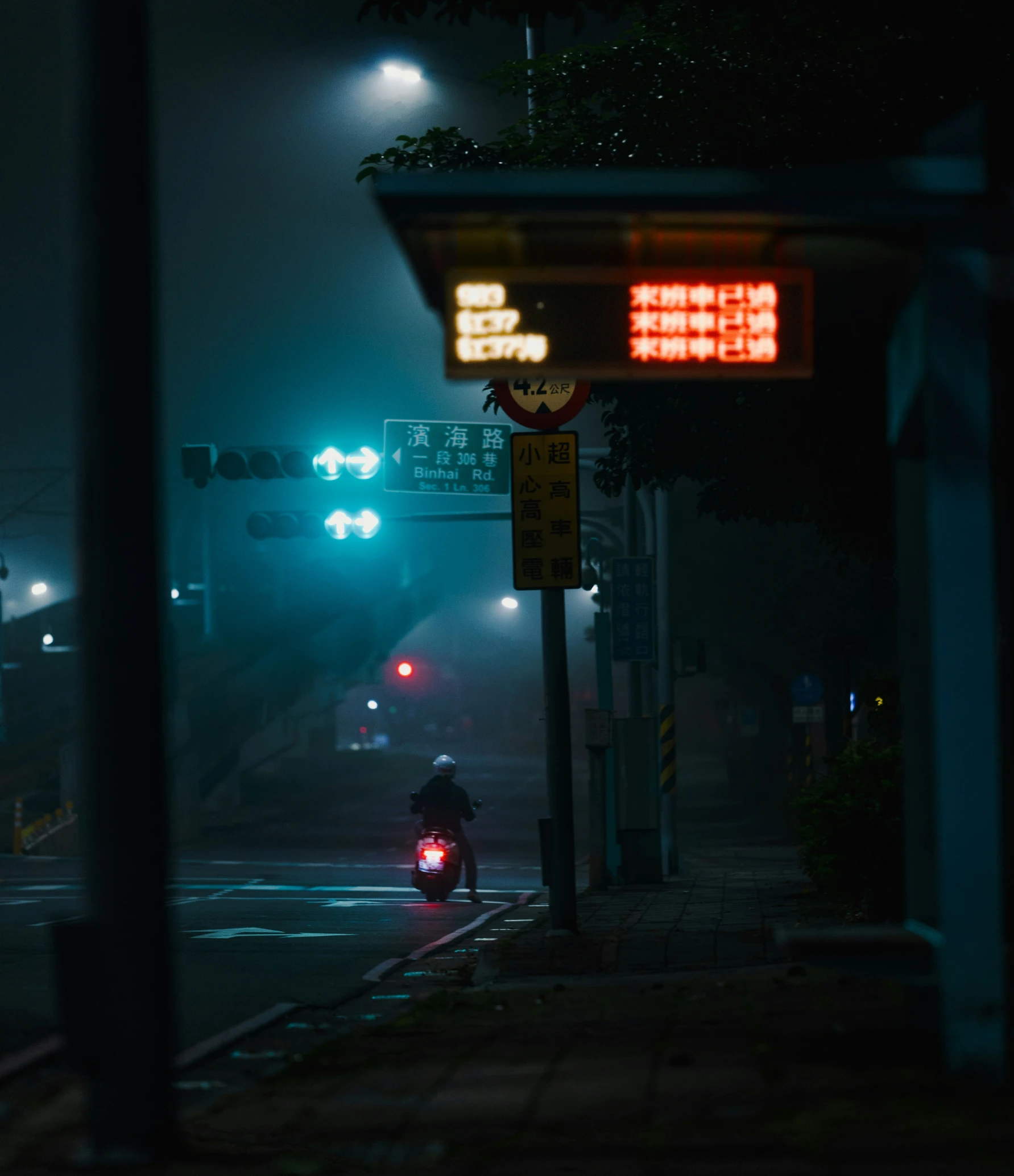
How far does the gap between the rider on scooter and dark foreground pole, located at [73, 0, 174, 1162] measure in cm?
1424

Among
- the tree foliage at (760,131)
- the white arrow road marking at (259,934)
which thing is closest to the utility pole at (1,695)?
the white arrow road marking at (259,934)

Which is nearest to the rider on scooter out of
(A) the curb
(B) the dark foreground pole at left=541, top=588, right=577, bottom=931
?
(A) the curb

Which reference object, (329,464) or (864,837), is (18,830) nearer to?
(329,464)

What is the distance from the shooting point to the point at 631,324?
6.63m

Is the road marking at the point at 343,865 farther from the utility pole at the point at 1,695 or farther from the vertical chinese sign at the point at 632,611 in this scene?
the utility pole at the point at 1,695

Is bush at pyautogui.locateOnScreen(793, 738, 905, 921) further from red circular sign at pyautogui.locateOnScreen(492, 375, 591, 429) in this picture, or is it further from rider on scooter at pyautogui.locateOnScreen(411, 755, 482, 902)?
rider on scooter at pyautogui.locateOnScreen(411, 755, 482, 902)

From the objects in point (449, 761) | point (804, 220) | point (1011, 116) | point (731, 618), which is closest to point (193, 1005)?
point (804, 220)

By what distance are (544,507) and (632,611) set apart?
8287 millimetres

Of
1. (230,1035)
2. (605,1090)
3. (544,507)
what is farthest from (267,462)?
(605,1090)

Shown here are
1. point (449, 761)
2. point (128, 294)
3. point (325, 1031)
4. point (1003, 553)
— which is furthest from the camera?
point (449, 761)

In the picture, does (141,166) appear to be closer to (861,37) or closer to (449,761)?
(861,37)

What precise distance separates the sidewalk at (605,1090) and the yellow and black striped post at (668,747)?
41.3ft

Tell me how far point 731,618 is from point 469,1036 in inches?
1306

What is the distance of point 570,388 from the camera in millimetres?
13195
